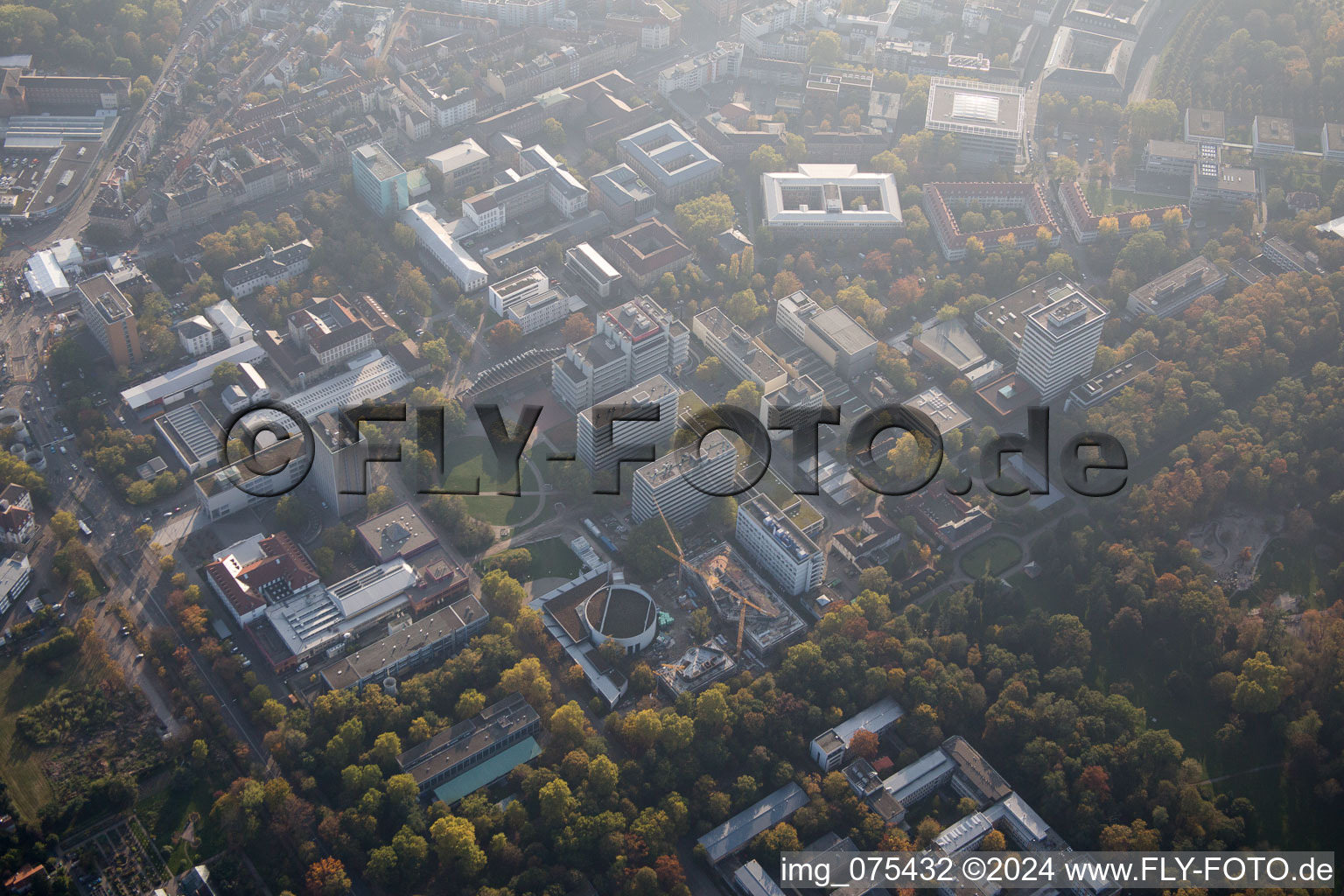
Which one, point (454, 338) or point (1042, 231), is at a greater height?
point (454, 338)

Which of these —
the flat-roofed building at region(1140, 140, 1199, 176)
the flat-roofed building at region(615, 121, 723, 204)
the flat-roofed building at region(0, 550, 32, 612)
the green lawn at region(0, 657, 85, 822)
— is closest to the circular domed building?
the green lawn at region(0, 657, 85, 822)

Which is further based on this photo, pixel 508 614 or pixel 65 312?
pixel 65 312

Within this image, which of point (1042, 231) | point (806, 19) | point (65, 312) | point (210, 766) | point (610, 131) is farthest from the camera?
Answer: point (806, 19)

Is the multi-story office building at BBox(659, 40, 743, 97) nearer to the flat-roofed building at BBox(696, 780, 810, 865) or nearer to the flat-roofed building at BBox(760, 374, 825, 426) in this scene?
the flat-roofed building at BBox(760, 374, 825, 426)

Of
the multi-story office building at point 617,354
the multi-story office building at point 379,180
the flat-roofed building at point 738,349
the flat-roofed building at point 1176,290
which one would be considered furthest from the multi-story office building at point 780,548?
the multi-story office building at point 379,180

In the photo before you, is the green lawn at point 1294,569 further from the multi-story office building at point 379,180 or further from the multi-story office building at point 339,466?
the multi-story office building at point 379,180

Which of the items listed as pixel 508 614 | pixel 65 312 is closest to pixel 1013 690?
pixel 508 614

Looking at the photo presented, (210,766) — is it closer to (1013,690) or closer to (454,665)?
(454,665)
